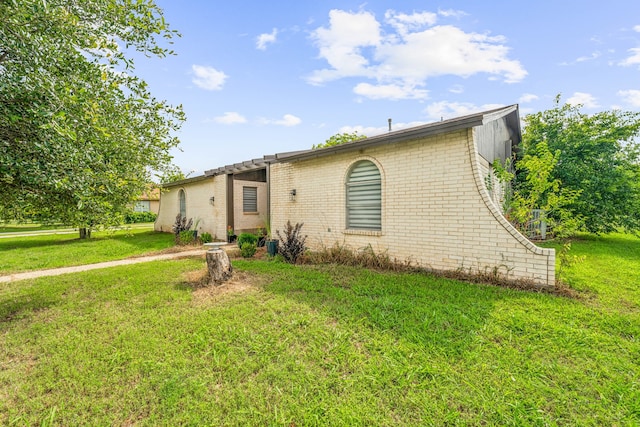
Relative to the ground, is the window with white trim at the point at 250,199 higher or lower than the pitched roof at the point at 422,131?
lower

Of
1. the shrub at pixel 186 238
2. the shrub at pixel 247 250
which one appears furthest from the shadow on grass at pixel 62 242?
the shrub at pixel 247 250

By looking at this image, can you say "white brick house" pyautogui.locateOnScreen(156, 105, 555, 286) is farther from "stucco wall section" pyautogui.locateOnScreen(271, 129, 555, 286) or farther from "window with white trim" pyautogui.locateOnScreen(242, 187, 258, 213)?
"window with white trim" pyautogui.locateOnScreen(242, 187, 258, 213)

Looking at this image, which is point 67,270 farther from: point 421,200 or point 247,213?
point 421,200

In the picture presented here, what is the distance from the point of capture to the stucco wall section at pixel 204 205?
1174 centimetres

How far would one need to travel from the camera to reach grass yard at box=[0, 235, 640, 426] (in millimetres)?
2105

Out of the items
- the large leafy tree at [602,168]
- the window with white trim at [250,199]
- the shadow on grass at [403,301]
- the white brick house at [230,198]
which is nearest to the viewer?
the shadow on grass at [403,301]

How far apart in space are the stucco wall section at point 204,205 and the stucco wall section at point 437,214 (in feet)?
20.1

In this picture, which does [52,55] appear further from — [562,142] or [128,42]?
[562,142]

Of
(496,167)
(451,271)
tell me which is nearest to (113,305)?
(451,271)

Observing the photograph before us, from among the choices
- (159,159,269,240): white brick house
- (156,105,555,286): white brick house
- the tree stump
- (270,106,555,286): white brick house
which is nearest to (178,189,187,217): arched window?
(159,159,269,240): white brick house

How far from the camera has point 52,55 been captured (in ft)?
10.2

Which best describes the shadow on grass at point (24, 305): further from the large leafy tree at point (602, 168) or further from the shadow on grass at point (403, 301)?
the large leafy tree at point (602, 168)

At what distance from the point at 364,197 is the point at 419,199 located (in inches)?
59.4

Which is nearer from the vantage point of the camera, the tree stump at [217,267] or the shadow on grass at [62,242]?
the tree stump at [217,267]
